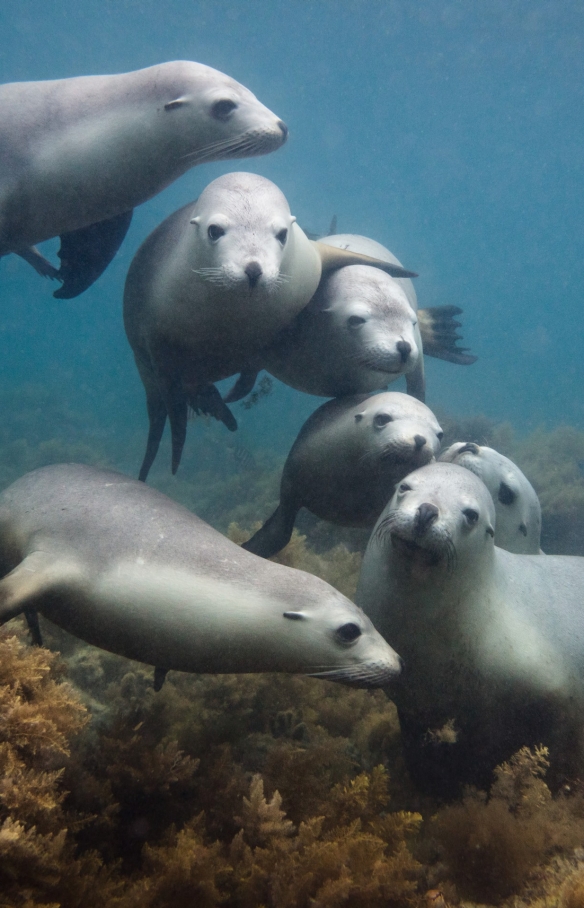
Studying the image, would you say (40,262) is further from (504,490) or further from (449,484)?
(504,490)

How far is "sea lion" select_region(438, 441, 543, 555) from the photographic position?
3652 mm

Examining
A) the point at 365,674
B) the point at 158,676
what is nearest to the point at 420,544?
the point at 365,674

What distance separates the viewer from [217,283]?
120 inches

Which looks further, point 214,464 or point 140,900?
point 214,464

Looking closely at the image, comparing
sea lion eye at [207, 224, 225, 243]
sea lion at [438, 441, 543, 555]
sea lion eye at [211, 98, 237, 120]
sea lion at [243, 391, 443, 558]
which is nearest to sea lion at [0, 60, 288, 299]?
sea lion eye at [211, 98, 237, 120]

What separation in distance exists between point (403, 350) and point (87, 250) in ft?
9.02

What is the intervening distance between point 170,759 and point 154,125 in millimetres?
3556

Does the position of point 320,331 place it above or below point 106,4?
below

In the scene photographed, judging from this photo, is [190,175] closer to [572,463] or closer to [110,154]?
[572,463]

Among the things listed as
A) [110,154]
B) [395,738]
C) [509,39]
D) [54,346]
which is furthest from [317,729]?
[54,346]

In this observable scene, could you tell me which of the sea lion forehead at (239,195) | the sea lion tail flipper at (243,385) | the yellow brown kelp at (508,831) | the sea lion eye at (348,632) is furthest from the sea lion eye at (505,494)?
the sea lion tail flipper at (243,385)

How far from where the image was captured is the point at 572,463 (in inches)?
503

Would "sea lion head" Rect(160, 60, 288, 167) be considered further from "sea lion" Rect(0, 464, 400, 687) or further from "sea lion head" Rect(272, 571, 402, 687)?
"sea lion head" Rect(272, 571, 402, 687)

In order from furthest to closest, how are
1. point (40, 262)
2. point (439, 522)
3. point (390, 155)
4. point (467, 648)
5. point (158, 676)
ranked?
1. point (390, 155)
2. point (40, 262)
3. point (158, 676)
4. point (467, 648)
5. point (439, 522)
